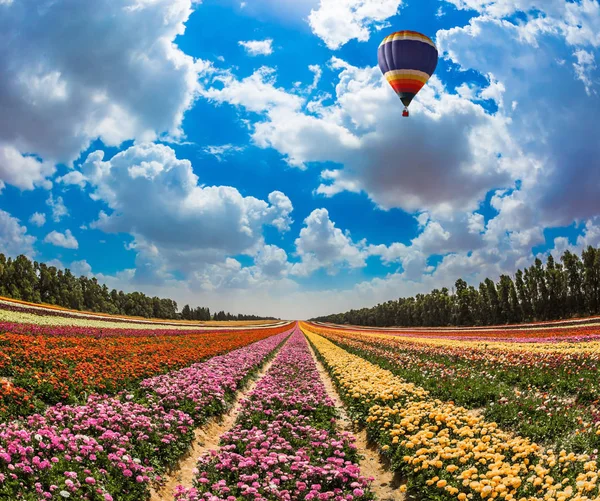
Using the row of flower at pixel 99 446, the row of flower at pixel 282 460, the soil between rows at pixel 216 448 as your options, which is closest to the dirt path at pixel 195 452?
the soil between rows at pixel 216 448

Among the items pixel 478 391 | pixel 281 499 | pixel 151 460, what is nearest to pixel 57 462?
pixel 151 460

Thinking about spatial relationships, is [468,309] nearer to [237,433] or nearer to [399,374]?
[399,374]

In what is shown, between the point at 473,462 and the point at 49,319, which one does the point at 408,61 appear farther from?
the point at 49,319

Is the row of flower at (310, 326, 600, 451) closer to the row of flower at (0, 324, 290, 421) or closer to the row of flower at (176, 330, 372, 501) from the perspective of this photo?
the row of flower at (176, 330, 372, 501)

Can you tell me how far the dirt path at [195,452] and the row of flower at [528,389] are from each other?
591 cm

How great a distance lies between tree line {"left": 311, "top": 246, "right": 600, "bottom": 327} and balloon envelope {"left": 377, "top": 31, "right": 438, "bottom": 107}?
2729 inches

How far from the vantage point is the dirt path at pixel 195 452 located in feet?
21.3

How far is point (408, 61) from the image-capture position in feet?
88.2

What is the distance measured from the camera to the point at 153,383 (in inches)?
419

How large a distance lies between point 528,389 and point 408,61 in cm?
2287

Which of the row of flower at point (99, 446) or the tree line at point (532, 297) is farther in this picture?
the tree line at point (532, 297)

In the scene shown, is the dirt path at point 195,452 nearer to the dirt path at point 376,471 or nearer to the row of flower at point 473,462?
the dirt path at point 376,471

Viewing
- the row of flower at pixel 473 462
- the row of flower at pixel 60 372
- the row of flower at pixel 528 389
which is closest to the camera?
the row of flower at pixel 473 462

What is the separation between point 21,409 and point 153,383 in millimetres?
3196
